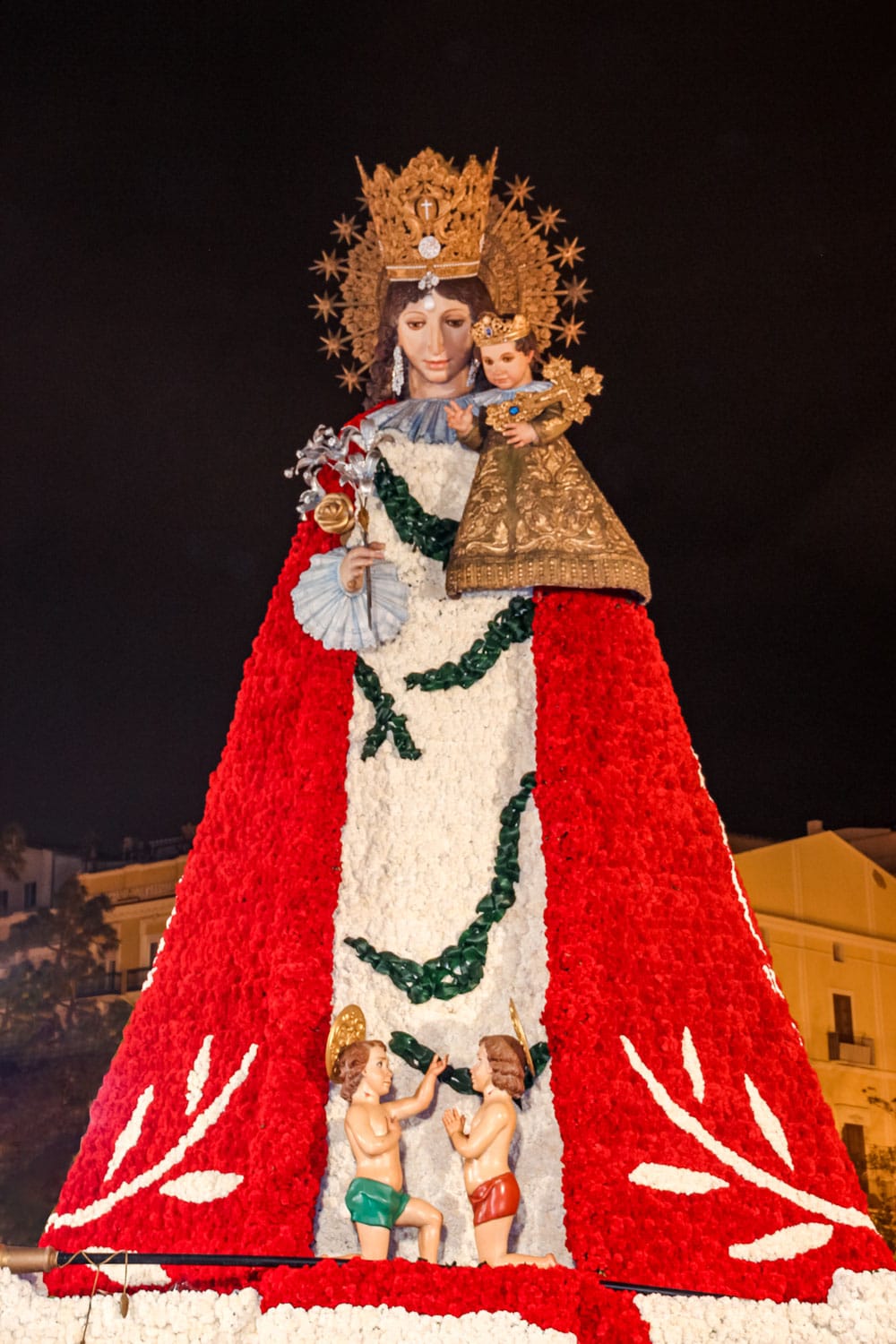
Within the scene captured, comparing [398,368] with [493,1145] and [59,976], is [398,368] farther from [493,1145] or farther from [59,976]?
[59,976]

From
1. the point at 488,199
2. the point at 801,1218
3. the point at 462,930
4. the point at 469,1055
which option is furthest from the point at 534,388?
the point at 801,1218

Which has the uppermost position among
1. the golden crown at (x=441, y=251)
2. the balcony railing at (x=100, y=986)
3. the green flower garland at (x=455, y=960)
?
the golden crown at (x=441, y=251)

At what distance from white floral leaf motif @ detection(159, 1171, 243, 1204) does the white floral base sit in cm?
58

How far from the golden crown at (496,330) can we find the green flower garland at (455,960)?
249 cm

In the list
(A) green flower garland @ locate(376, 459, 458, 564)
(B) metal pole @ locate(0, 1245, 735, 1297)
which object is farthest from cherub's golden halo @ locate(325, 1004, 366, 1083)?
(A) green flower garland @ locate(376, 459, 458, 564)

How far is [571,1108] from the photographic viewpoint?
686 cm

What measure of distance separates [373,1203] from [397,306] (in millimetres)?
4323

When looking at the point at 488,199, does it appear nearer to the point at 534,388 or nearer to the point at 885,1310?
the point at 534,388

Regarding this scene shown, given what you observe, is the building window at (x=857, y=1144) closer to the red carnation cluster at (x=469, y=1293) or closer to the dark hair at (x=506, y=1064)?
the dark hair at (x=506, y=1064)

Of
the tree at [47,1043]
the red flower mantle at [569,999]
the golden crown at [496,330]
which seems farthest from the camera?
the tree at [47,1043]

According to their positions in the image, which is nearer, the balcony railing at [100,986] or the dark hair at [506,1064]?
the dark hair at [506,1064]

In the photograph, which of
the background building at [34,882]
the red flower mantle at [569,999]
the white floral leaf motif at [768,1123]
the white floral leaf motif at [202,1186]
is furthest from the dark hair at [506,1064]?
the background building at [34,882]

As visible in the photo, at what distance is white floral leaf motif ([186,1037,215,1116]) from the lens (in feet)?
24.2

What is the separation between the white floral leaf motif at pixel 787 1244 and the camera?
6.73 meters
